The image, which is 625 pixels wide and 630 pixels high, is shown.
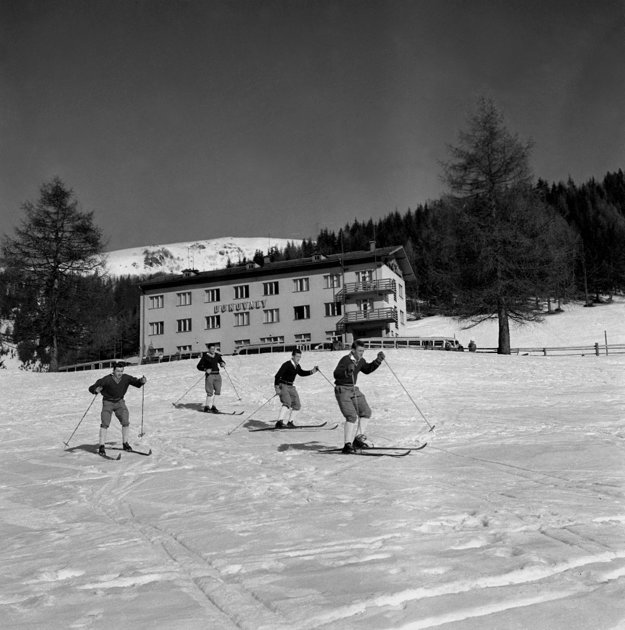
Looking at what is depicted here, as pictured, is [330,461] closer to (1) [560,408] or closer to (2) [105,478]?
(2) [105,478]

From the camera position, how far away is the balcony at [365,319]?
176 ft

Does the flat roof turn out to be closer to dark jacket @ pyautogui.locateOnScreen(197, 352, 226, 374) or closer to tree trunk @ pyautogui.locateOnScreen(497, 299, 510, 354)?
tree trunk @ pyautogui.locateOnScreen(497, 299, 510, 354)

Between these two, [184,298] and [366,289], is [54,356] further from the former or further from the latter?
[366,289]

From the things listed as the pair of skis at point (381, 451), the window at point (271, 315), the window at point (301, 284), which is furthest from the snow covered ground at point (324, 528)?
the window at point (271, 315)

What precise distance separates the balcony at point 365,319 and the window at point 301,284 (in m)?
4.92

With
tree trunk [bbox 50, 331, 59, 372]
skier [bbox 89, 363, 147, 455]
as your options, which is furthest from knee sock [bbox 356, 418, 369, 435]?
tree trunk [bbox 50, 331, 59, 372]

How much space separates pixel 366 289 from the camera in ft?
180

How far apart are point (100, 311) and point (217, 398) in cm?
2107

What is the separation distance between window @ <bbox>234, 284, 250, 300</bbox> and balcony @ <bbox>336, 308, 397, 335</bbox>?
1030 cm

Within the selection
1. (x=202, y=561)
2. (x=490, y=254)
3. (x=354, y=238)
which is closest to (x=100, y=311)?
(x=490, y=254)

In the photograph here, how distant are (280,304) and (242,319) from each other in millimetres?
4274

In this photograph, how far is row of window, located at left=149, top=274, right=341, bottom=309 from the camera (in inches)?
2242

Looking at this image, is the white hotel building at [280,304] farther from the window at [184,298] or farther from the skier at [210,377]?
the skier at [210,377]

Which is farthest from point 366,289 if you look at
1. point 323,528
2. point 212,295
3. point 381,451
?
point 323,528
